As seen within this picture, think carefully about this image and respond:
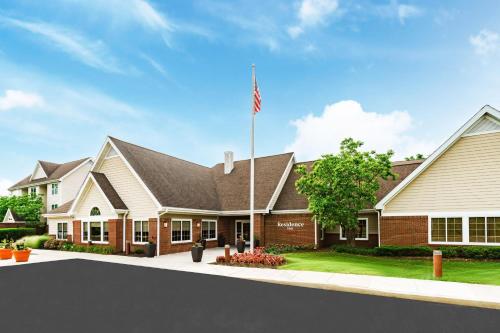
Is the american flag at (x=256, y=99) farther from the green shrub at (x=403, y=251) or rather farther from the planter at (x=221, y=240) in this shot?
the planter at (x=221, y=240)

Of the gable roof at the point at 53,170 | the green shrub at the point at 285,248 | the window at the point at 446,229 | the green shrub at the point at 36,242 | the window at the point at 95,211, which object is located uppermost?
the gable roof at the point at 53,170

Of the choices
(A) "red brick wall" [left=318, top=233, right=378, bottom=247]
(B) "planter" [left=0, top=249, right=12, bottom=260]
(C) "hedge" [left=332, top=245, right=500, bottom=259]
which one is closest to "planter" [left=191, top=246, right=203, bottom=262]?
(C) "hedge" [left=332, top=245, right=500, bottom=259]

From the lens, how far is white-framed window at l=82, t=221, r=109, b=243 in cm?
2575

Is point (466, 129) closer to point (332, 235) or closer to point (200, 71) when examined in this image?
point (332, 235)

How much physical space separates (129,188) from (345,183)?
53.4ft

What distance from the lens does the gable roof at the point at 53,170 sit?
4797 cm

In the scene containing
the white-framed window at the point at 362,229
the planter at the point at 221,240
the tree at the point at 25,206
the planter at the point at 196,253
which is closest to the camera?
the planter at the point at 196,253

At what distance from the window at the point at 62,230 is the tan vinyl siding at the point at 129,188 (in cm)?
705

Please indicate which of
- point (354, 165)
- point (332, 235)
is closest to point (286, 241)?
point (332, 235)

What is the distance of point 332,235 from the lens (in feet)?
87.9

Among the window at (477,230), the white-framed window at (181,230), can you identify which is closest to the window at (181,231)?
the white-framed window at (181,230)

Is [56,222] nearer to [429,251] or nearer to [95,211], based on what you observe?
[95,211]

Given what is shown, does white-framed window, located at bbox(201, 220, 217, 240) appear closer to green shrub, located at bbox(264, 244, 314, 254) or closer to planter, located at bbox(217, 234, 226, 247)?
planter, located at bbox(217, 234, 226, 247)

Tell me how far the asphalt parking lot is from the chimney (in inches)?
848
